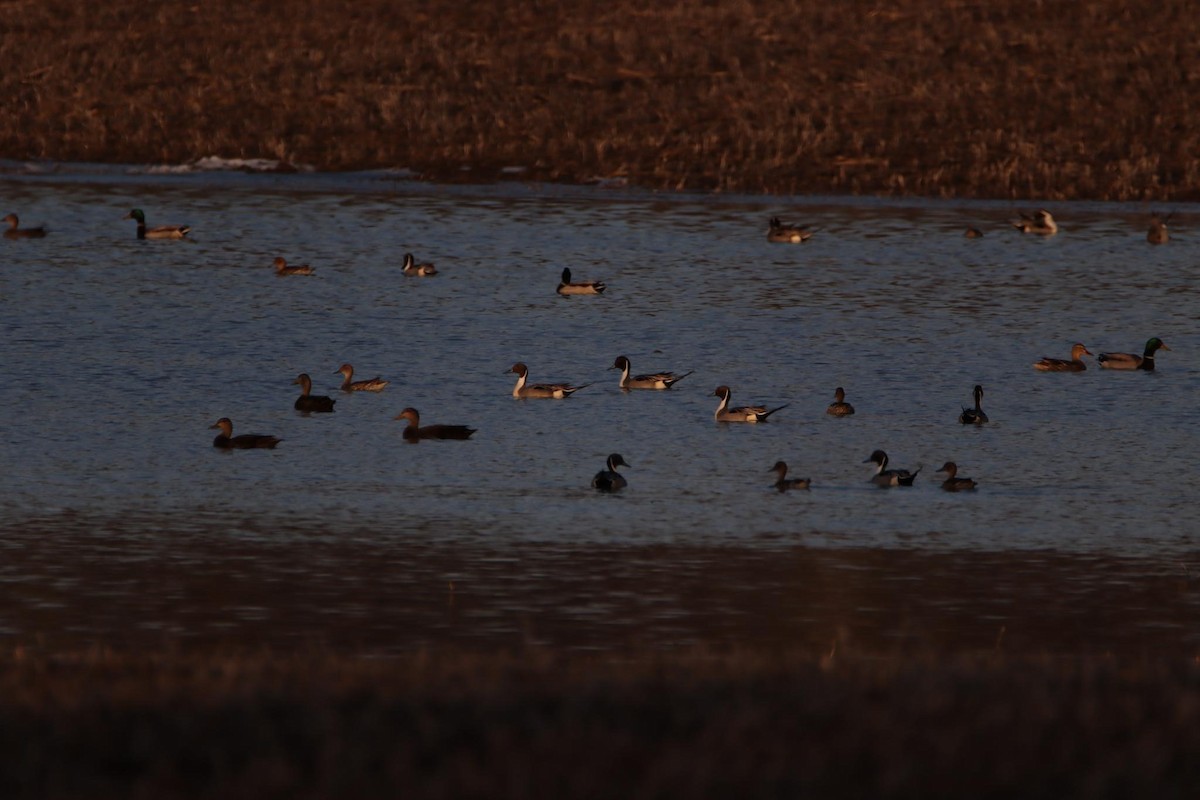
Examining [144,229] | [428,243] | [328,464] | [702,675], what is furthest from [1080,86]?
[702,675]

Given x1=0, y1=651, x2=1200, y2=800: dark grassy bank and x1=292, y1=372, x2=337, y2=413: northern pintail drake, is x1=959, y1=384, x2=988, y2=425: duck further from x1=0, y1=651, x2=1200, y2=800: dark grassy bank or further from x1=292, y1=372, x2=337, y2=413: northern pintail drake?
x1=0, y1=651, x2=1200, y2=800: dark grassy bank

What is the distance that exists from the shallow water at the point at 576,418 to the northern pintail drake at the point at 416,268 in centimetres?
39

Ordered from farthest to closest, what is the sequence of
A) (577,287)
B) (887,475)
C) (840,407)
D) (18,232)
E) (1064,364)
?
(18,232) → (577,287) → (1064,364) → (840,407) → (887,475)

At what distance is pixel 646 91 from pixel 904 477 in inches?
1246

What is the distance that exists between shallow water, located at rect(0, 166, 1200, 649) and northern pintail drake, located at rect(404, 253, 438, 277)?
0.39 metres

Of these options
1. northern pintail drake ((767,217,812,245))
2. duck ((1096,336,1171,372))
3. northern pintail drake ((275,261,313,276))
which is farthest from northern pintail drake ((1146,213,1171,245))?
northern pintail drake ((275,261,313,276))

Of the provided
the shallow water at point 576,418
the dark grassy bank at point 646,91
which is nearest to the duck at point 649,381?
the shallow water at point 576,418

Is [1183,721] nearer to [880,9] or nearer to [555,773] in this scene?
[555,773]

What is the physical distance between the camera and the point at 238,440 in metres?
20.7

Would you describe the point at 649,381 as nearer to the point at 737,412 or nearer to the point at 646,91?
the point at 737,412

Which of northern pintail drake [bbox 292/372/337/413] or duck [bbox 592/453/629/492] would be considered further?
northern pintail drake [bbox 292/372/337/413]

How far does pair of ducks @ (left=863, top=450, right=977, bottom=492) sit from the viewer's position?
754 inches

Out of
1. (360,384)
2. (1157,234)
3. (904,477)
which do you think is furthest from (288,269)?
(904,477)

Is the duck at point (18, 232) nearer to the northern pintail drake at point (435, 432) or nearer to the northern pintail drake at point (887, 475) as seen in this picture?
the northern pintail drake at point (435, 432)
